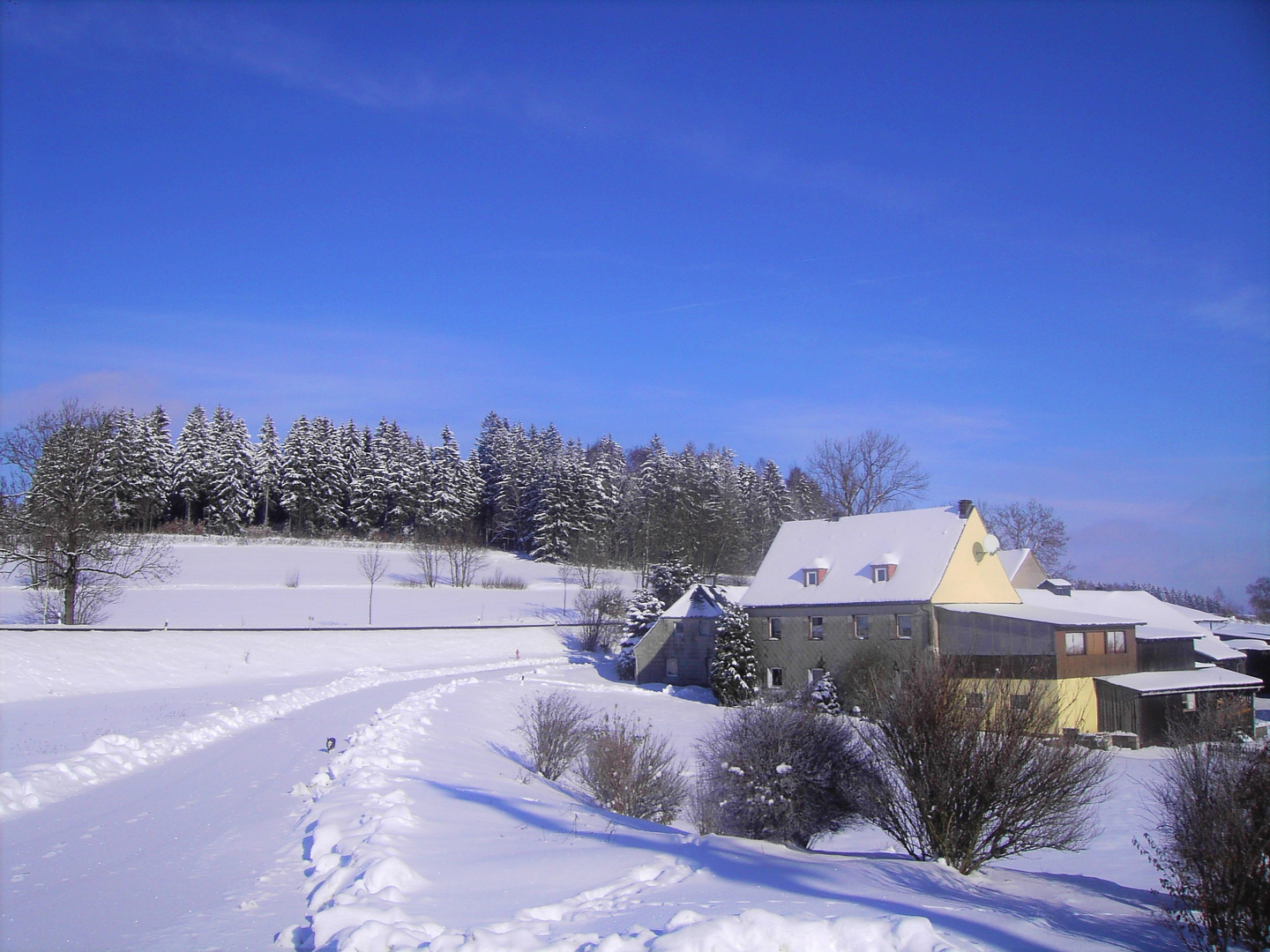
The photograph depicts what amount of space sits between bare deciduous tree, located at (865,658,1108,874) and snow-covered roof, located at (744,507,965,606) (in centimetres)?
2633

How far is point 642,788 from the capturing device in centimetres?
1520

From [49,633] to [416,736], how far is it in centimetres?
2001

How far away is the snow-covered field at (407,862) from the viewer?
6.62 metres

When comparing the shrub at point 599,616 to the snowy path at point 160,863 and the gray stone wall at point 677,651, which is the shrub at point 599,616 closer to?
the gray stone wall at point 677,651

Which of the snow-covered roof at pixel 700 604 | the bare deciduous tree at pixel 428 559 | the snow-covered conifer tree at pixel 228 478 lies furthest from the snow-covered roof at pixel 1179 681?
the snow-covered conifer tree at pixel 228 478

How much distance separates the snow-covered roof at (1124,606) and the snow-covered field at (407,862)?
23304 millimetres

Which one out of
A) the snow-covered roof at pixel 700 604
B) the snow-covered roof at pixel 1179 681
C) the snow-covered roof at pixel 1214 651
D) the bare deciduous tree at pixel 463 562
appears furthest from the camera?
the bare deciduous tree at pixel 463 562

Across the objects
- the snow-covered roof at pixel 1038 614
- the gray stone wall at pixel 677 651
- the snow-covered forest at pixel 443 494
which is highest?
the snow-covered forest at pixel 443 494

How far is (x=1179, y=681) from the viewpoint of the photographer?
35188 millimetres

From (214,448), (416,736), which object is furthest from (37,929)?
(214,448)

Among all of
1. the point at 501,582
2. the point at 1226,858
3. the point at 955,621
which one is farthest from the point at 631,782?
the point at 501,582

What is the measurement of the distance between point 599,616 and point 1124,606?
32371 mm

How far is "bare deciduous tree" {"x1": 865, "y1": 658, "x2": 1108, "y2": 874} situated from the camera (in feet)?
36.8

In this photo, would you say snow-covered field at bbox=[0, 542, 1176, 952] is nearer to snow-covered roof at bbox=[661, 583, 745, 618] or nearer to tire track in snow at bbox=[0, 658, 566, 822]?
tire track in snow at bbox=[0, 658, 566, 822]
